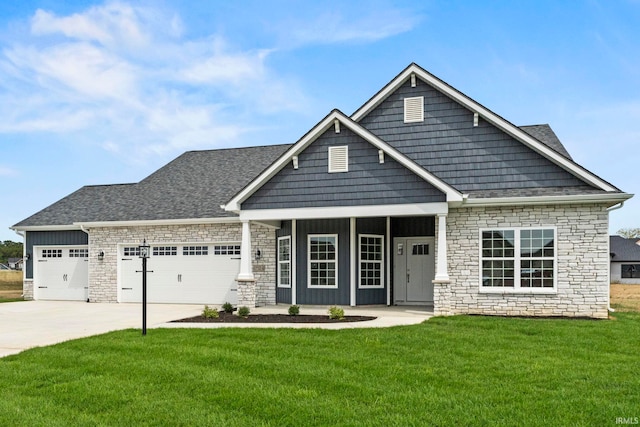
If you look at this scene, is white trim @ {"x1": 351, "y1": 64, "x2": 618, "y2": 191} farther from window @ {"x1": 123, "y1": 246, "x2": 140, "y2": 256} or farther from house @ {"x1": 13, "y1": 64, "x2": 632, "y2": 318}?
window @ {"x1": 123, "y1": 246, "x2": 140, "y2": 256}

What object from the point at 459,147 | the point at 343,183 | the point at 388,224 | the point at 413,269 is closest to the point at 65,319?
the point at 343,183

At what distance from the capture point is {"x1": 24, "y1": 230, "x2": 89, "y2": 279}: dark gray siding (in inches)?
892

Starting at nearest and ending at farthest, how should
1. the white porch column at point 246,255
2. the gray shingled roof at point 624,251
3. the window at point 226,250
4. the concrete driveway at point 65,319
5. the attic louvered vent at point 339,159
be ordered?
the concrete driveway at point 65,319 < the attic louvered vent at point 339,159 < the white porch column at point 246,255 < the window at point 226,250 < the gray shingled roof at point 624,251

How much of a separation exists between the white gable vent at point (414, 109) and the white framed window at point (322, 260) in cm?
420

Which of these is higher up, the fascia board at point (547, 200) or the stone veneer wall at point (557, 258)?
the fascia board at point (547, 200)

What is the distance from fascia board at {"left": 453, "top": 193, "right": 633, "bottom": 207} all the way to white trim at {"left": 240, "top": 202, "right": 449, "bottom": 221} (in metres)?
0.88

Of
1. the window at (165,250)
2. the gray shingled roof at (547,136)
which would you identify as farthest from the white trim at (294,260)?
the gray shingled roof at (547,136)

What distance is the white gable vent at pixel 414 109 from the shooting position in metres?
17.8

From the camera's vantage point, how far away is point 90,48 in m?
16.2

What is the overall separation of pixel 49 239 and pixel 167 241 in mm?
5762

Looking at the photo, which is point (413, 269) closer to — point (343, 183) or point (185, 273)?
point (343, 183)

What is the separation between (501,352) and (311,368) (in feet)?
10.7

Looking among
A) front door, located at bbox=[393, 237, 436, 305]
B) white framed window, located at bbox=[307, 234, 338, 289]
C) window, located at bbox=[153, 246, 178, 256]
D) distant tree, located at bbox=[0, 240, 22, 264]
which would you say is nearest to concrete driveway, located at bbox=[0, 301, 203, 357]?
window, located at bbox=[153, 246, 178, 256]

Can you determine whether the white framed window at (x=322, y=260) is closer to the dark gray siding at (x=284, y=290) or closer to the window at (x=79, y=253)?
the dark gray siding at (x=284, y=290)
